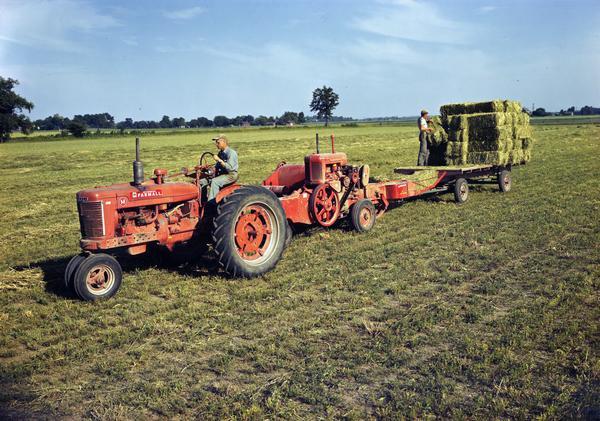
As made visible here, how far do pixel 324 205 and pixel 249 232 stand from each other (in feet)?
6.19

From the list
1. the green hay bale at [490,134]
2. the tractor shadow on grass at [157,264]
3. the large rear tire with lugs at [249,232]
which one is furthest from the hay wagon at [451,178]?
the tractor shadow on grass at [157,264]

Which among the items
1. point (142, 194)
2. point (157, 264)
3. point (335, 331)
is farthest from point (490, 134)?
point (335, 331)

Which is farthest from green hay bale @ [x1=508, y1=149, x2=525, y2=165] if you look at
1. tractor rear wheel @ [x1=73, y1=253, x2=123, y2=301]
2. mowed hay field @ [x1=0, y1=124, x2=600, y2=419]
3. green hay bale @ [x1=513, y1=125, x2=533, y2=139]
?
tractor rear wheel @ [x1=73, y1=253, x2=123, y2=301]

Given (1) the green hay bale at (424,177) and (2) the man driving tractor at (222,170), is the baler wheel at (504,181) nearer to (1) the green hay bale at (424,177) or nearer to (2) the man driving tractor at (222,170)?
(1) the green hay bale at (424,177)

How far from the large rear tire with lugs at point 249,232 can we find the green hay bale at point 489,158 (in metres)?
7.25

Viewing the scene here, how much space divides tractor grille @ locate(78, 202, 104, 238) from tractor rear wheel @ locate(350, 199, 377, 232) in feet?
14.0

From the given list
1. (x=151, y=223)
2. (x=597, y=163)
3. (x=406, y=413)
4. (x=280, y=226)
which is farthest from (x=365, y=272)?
(x=597, y=163)

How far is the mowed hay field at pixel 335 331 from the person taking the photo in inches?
154

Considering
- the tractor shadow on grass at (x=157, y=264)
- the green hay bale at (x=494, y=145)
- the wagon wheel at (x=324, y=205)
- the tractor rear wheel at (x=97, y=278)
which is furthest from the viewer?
the green hay bale at (x=494, y=145)

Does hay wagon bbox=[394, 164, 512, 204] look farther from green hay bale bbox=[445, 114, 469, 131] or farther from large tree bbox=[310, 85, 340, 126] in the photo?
large tree bbox=[310, 85, 340, 126]

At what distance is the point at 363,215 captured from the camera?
933cm

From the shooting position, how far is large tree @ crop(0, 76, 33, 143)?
61.2 m

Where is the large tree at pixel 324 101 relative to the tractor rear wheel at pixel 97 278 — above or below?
above

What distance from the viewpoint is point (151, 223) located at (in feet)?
22.3
